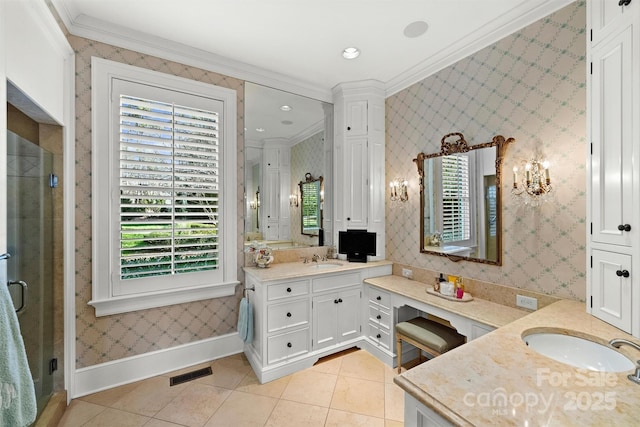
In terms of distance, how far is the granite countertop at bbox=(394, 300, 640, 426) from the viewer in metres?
0.84

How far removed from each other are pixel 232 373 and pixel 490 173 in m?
2.82

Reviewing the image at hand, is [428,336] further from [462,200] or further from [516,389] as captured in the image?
[516,389]

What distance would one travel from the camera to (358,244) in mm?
3170

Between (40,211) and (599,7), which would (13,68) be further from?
→ (599,7)

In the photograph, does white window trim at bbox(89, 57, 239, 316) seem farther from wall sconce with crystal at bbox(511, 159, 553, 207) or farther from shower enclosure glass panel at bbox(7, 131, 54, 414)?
wall sconce with crystal at bbox(511, 159, 553, 207)

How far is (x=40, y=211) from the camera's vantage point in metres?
1.88

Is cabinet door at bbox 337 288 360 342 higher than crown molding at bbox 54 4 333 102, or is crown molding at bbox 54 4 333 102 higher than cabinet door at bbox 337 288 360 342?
crown molding at bbox 54 4 333 102

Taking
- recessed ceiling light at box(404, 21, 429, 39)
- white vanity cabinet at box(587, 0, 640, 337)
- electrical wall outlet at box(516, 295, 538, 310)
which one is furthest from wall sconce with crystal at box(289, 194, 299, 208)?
white vanity cabinet at box(587, 0, 640, 337)

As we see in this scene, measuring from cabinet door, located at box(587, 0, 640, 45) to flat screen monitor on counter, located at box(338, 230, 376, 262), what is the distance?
7.38 feet

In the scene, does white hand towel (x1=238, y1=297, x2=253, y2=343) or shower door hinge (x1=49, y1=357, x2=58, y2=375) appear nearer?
shower door hinge (x1=49, y1=357, x2=58, y2=375)

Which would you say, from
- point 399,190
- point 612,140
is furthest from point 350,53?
point 612,140

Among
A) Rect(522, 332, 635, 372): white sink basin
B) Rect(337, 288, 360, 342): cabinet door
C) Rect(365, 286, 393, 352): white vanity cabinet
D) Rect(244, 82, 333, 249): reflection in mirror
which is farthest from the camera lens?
Rect(244, 82, 333, 249): reflection in mirror

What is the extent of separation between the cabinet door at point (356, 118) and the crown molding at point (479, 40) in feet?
1.32

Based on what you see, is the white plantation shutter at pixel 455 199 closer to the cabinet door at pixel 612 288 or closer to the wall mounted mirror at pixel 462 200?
the wall mounted mirror at pixel 462 200
